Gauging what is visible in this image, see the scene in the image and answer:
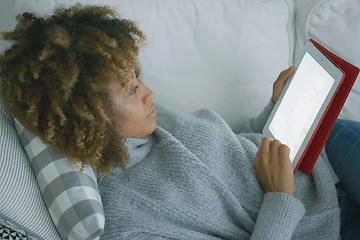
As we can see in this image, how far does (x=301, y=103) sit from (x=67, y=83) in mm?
563

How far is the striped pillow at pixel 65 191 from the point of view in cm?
76

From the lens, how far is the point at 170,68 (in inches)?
47.3

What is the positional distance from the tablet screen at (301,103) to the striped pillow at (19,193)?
1.93ft

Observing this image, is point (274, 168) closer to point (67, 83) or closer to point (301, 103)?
point (301, 103)

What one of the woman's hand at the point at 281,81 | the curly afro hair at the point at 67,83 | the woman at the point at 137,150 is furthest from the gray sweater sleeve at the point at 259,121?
the curly afro hair at the point at 67,83

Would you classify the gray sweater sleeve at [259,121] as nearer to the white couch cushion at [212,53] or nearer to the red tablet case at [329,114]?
the white couch cushion at [212,53]

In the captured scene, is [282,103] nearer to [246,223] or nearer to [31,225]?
[246,223]

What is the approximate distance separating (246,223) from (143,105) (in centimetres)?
36

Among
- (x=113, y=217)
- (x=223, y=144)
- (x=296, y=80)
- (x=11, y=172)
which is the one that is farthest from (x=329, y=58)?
(x=11, y=172)

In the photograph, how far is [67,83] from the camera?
758 mm

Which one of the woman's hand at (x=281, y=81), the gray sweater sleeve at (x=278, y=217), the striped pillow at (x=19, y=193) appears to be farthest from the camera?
the woman's hand at (x=281, y=81)

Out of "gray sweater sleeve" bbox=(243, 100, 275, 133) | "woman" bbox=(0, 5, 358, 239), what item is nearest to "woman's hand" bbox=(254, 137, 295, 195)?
"woman" bbox=(0, 5, 358, 239)

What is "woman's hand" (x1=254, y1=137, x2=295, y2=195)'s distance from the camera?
914 millimetres

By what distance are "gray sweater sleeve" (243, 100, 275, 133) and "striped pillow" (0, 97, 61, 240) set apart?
0.64 meters
